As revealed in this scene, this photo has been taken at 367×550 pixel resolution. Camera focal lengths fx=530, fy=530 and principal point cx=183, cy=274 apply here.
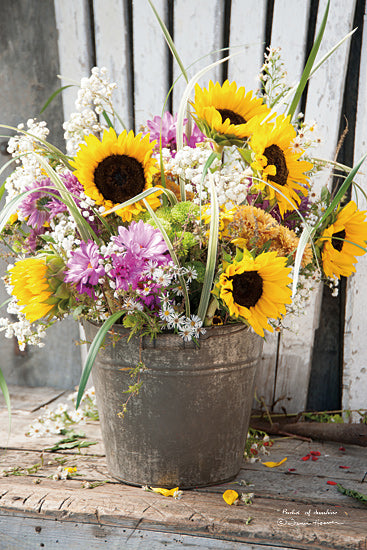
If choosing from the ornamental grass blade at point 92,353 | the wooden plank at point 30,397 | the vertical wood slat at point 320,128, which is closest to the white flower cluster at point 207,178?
the ornamental grass blade at point 92,353

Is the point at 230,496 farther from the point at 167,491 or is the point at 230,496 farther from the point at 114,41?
the point at 114,41

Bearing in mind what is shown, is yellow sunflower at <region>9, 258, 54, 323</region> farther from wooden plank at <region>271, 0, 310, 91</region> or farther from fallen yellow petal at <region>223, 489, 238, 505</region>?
wooden plank at <region>271, 0, 310, 91</region>

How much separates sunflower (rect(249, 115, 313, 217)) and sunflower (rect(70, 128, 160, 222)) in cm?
19

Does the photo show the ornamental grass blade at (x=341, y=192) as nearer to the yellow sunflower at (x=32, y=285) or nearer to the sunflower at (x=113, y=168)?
the sunflower at (x=113, y=168)

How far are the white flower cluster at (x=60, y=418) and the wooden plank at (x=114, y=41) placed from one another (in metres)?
0.85

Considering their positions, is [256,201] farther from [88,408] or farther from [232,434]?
[88,408]

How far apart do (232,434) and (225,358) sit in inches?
6.6

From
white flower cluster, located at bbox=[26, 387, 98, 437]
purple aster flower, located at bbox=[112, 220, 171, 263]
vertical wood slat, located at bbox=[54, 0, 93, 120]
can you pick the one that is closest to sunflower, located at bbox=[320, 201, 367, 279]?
purple aster flower, located at bbox=[112, 220, 171, 263]

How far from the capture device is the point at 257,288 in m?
0.86

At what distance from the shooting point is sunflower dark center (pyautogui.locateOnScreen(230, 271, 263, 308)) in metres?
0.85

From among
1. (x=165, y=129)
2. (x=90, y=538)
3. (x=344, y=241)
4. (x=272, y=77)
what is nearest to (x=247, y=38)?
(x=272, y=77)

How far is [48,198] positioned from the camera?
1056 millimetres

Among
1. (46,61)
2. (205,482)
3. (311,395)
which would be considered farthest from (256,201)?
(46,61)

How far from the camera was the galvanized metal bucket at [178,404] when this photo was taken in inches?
37.4
